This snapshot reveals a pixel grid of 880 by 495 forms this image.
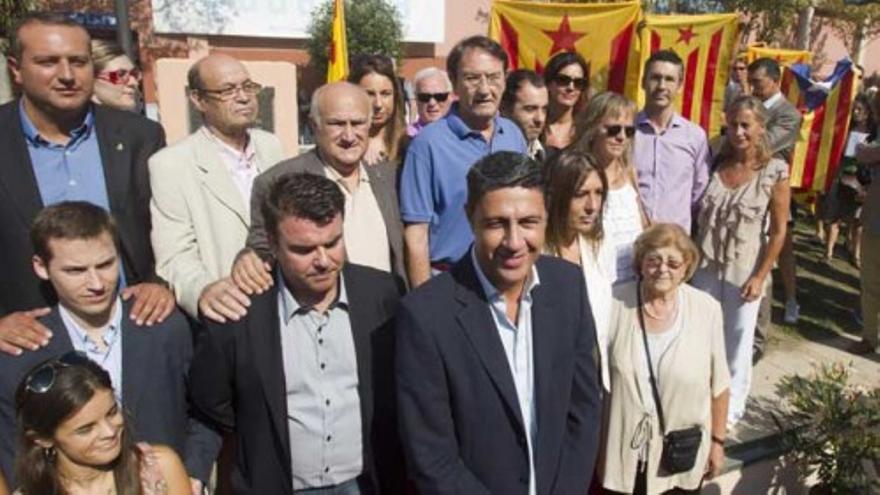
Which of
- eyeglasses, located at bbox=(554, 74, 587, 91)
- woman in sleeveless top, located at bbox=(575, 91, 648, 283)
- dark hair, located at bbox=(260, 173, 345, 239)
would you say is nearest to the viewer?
dark hair, located at bbox=(260, 173, 345, 239)

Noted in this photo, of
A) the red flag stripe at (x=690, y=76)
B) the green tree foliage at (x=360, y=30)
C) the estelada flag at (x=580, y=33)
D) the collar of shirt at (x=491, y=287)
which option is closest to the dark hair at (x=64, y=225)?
the collar of shirt at (x=491, y=287)

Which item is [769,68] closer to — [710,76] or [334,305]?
[710,76]

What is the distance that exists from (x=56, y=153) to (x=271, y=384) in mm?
1239

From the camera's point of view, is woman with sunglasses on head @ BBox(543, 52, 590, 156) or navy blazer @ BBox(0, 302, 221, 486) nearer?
navy blazer @ BBox(0, 302, 221, 486)

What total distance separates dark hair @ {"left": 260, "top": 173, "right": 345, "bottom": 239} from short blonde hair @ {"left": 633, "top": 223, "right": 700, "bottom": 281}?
139cm

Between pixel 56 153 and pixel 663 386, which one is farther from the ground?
pixel 56 153

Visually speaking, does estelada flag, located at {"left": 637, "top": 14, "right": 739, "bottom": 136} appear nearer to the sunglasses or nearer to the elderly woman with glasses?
the sunglasses

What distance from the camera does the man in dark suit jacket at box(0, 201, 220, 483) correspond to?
84.3 inches

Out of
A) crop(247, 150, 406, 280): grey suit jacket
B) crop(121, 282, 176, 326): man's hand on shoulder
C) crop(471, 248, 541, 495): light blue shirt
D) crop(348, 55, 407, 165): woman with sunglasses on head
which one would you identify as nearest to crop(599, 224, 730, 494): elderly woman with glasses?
crop(471, 248, 541, 495): light blue shirt

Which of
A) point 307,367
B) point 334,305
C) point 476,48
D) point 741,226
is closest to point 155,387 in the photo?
point 307,367

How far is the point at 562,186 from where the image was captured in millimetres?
3051

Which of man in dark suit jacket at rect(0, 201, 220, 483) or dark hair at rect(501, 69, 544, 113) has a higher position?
dark hair at rect(501, 69, 544, 113)

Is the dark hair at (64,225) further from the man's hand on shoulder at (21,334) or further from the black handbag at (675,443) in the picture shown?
the black handbag at (675,443)

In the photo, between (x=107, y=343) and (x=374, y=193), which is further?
(x=374, y=193)
